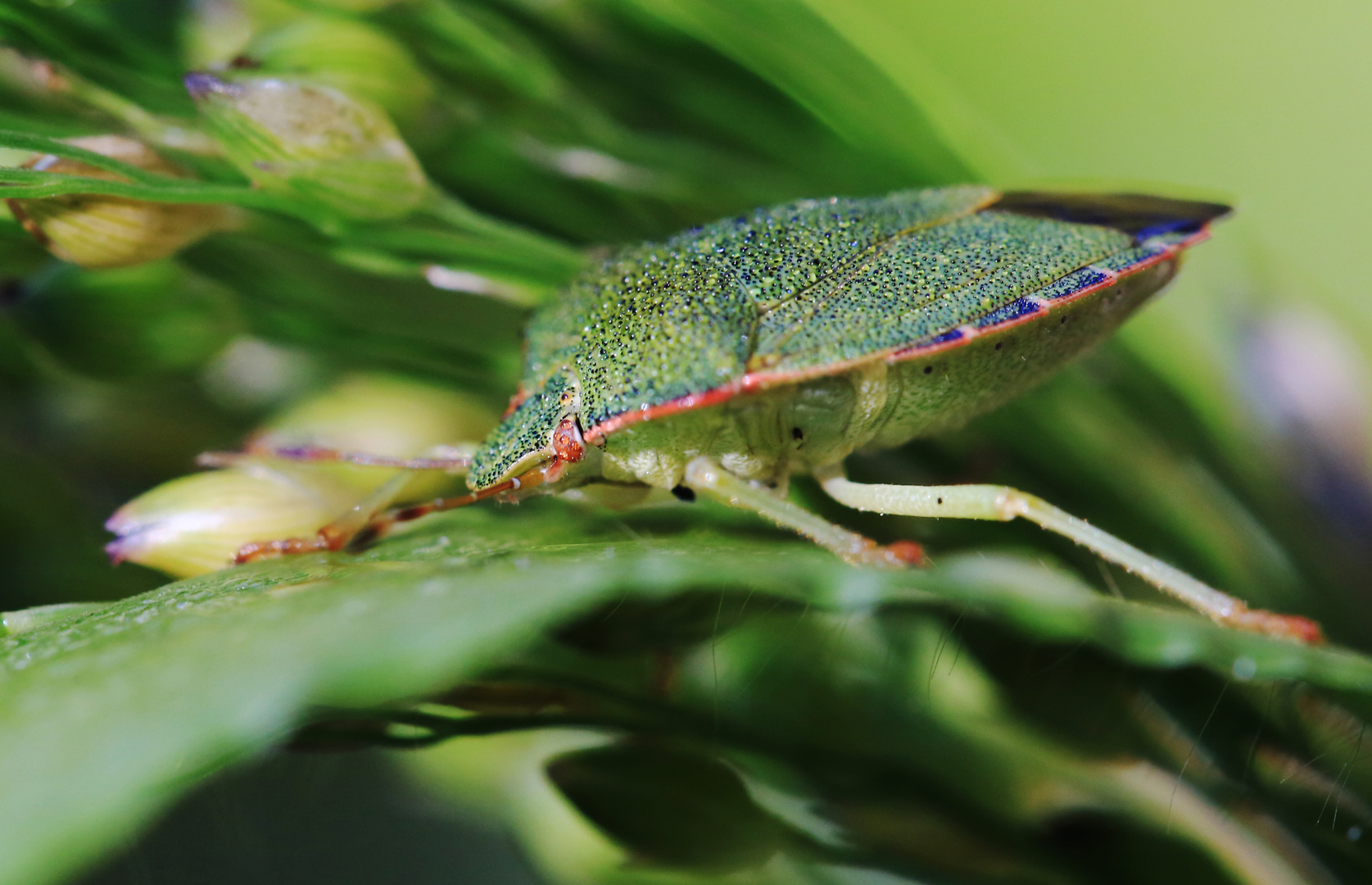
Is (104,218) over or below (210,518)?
over

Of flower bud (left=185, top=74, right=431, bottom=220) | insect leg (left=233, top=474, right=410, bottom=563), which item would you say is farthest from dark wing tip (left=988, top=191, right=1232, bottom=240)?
insect leg (left=233, top=474, right=410, bottom=563)

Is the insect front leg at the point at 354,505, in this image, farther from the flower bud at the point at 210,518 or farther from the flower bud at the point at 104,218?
the flower bud at the point at 104,218

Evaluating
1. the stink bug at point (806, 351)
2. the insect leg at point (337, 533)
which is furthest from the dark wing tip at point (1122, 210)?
the insect leg at point (337, 533)

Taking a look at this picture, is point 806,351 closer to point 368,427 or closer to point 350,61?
point 368,427

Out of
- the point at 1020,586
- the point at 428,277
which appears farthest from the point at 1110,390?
the point at 428,277

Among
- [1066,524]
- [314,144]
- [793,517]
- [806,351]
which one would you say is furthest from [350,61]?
[1066,524]

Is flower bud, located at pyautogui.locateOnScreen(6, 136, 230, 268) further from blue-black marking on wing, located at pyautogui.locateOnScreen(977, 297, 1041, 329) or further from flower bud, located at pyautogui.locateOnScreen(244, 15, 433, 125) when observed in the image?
blue-black marking on wing, located at pyautogui.locateOnScreen(977, 297, 1041, 329)

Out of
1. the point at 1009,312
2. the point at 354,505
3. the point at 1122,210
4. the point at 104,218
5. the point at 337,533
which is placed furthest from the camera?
the point at 1122,210

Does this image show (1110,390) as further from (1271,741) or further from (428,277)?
(428,277)
